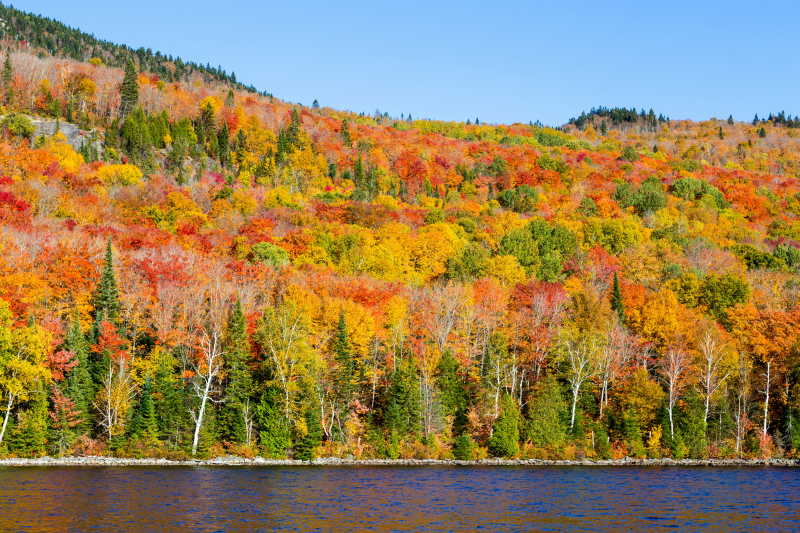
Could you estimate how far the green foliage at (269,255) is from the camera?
10288cm

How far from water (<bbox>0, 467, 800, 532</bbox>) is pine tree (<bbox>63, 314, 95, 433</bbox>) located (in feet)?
28.5

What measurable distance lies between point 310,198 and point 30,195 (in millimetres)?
60220

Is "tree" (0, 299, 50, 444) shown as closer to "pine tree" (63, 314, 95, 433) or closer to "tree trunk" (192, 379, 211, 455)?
"pine tree" (63, 314, 95, 433)

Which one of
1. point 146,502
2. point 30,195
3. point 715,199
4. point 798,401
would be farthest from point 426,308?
point 715,199

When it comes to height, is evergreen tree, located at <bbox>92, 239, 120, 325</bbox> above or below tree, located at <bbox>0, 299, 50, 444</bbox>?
above

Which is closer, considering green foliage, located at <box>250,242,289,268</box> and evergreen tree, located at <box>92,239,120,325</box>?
evergreen tree, located at <box>92,239,120,325</box>

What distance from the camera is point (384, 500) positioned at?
41594 millimetres

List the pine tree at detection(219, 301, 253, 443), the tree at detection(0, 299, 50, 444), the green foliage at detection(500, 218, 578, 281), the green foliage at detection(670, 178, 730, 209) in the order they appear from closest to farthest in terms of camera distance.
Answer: the tree at detection(0, 299, 50, 444)
the pine tree at detection(219, 301, 253, 443)
the green foliage at detection(500, 218, 578, 281)
the green foliage at detection(670, 178, 730, 209)

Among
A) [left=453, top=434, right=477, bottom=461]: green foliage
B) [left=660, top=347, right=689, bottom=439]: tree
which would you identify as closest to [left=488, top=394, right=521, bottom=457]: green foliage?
[left=453, top=434, right=477, bottom=461]: green foliage

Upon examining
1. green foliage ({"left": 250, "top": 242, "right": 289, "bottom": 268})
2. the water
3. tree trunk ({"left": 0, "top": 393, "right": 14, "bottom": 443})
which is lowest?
the water

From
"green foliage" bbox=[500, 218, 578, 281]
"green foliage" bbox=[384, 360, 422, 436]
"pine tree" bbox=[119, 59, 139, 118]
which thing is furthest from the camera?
"pine tree" bbox=[119, 59, 139, 118]

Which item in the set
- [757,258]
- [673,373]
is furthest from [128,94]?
[673,373]

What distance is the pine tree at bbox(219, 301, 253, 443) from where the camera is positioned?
222 feet

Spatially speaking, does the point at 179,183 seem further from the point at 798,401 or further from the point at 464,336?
the point at 798,401
